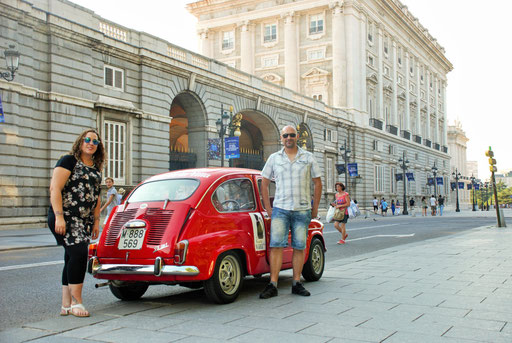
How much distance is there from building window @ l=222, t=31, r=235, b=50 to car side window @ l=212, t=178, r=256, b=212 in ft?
161

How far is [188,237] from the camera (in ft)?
19.1

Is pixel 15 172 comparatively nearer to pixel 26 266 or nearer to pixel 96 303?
pixel 26 266

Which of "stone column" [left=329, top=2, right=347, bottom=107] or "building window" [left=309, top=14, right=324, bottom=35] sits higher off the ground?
"building window" [left=309, top=14, right=324, bottom=35]

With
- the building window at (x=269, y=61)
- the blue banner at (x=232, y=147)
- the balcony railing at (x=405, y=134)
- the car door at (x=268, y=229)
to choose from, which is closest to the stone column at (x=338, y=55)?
the building window at (x=269, y=61)

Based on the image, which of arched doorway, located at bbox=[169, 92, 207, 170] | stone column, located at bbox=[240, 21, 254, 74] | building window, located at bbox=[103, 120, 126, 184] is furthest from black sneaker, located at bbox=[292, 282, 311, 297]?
stone column, located at bbox=[240, 21, 254, 74]

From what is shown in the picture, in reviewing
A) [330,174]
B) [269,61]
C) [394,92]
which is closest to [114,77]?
[330,174]

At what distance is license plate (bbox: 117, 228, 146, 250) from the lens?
593 centimetres

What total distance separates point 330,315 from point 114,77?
20.5 m

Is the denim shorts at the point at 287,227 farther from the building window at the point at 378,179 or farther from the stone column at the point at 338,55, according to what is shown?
the building window at the point at 378,179

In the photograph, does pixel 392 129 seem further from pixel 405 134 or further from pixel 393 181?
pixel 393 181

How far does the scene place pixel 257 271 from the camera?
670cm

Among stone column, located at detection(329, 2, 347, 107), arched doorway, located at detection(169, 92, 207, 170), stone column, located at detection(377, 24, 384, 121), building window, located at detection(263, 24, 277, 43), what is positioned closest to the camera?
arched doorway, located at detection(169, 92, 207, 170)

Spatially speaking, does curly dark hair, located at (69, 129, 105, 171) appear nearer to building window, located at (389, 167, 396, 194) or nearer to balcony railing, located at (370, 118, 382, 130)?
balcony railing, located at (370, 118, 382, 130)

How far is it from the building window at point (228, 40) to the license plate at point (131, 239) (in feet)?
164
